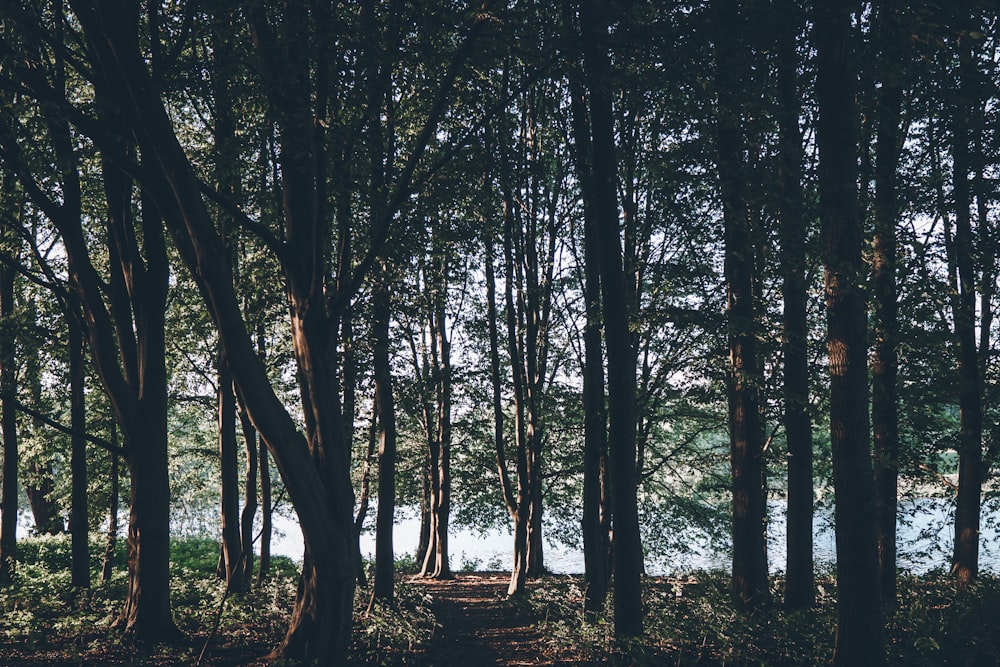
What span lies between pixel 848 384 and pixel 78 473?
12446 mm

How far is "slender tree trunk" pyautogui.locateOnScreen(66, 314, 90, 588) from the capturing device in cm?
1162

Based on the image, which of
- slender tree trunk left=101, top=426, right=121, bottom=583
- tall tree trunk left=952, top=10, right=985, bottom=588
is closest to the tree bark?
tall tree trunk left=952, top=10, right=985, bottom=588

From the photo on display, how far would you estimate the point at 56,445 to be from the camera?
61.4 feet

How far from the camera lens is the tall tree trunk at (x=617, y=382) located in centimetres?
866

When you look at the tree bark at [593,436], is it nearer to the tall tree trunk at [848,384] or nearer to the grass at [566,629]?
the grass at [566,629]

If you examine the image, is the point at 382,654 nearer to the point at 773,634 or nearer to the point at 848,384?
the point at 773,634

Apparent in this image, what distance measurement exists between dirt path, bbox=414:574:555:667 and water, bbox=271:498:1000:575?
Result: 19.0 feet

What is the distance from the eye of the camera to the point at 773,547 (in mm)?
28688

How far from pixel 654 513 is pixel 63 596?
60.6 feet

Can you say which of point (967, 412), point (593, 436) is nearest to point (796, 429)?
point (593, 436)

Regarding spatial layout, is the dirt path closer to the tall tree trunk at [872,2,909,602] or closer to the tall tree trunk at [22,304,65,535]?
the tall tree trunk at [872,2,909,602]

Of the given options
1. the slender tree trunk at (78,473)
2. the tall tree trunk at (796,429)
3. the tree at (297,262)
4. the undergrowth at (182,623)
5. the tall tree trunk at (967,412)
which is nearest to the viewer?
the tree at (297,262)

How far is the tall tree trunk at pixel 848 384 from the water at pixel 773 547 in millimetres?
8139

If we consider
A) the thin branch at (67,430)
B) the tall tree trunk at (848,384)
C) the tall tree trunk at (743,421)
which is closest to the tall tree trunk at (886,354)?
the tall tree trunk at (743,421)
